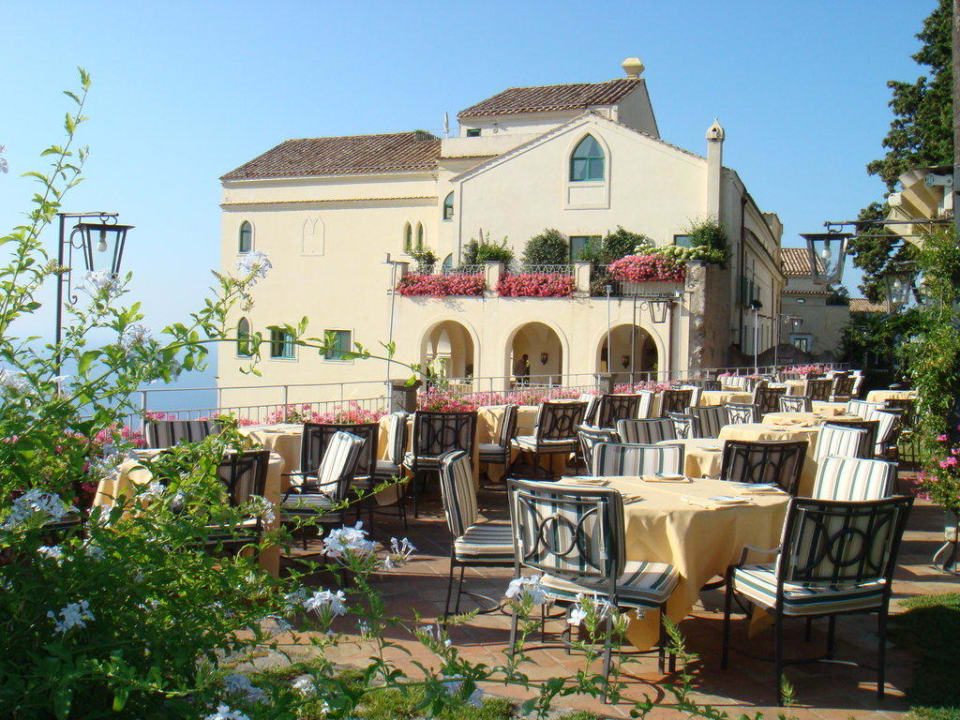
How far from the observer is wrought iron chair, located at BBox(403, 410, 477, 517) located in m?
8.98

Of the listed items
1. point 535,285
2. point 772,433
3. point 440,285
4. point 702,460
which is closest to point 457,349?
point 440,285

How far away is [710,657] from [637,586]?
781mm

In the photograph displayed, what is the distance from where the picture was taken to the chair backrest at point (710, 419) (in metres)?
10.3

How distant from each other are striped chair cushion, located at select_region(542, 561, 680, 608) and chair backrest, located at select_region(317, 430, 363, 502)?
2.09 m

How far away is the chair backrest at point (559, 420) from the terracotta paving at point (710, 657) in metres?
3.76

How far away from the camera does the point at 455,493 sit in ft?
18.3

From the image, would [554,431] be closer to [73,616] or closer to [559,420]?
[559,420]

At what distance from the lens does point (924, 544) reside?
7.99 meters

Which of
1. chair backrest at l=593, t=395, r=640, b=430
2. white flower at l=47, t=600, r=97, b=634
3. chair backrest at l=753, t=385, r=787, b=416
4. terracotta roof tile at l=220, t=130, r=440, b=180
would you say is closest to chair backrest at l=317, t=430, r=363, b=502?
white flower at l=47, t=600, r=97, b=634

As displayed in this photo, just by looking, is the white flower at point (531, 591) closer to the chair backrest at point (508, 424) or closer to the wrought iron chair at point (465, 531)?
the wrought iron chair at point (465, 531)

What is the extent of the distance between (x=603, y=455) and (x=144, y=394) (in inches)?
221

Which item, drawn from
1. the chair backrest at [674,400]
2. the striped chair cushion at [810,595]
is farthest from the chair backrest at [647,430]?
the chair backrest at [674,400]

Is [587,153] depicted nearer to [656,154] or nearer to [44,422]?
[656,154]

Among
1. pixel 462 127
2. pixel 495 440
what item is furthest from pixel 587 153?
pixel 495 440
